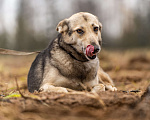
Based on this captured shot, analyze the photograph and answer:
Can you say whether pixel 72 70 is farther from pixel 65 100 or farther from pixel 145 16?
pixel 145 16

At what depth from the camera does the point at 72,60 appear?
4680mm

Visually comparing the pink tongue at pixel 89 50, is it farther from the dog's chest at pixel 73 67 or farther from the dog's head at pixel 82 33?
the dog's chest at pixel 73 67

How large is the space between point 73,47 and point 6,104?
2.06 meters

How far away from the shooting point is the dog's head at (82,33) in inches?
169

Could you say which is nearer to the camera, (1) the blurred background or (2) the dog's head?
(2) the dog's head

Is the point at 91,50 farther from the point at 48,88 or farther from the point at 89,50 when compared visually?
the point at 48,88

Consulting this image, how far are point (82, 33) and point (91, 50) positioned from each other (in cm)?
49

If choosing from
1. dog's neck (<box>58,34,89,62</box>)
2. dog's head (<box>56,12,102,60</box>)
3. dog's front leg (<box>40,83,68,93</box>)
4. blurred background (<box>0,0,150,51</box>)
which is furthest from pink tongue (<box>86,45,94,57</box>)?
blurred background (<box>0,0,150,51</box>)

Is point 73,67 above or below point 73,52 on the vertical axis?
below

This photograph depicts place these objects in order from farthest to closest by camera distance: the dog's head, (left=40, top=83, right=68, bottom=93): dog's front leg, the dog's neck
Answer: the dog's neck < the dog's head < (left=40, top=83, right=68, bottom=93): dog's front leg

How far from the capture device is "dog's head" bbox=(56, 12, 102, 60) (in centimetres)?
429

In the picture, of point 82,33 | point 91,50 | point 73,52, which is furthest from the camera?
point 73,52

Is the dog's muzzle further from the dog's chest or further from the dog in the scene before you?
the dog's chest

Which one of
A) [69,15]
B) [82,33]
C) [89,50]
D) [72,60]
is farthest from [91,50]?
[69,15]
